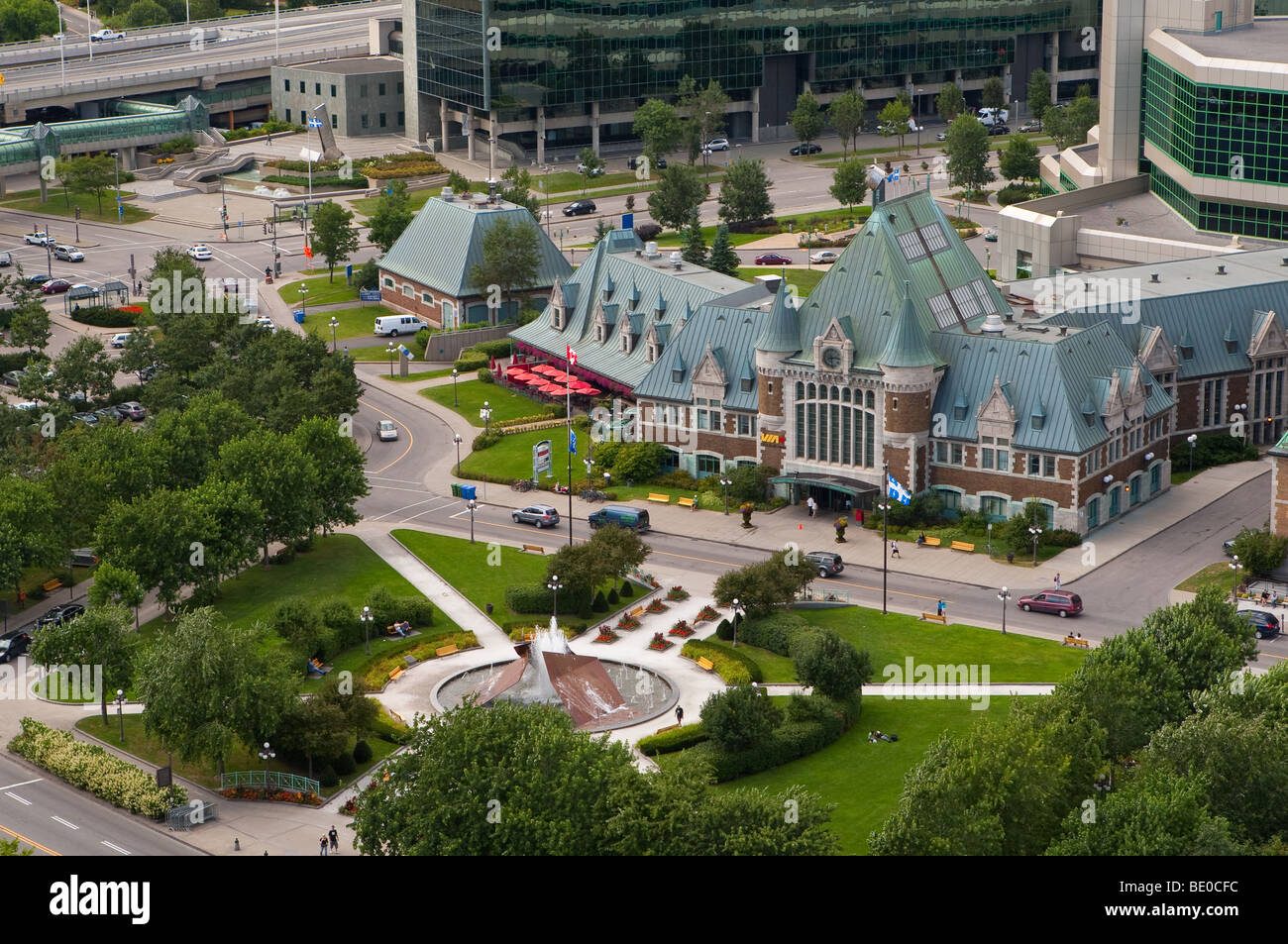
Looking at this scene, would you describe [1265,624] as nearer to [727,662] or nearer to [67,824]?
[727,662]

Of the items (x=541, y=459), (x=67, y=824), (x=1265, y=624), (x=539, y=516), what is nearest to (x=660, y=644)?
(x=539, y=516)

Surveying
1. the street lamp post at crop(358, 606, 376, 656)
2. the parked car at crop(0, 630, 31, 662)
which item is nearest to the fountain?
the street lamp post at crop(358, 606, 376, 656)

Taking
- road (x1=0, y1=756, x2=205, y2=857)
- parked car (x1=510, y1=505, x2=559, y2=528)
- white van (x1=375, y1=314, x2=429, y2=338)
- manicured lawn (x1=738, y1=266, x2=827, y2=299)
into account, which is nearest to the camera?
road (x1=0, y1=756, x2=205, y2=857)

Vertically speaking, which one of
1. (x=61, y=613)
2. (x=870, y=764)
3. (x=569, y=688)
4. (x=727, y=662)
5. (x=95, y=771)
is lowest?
(x=870, y=764)

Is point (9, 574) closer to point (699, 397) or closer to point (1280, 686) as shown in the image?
point (699, 397)

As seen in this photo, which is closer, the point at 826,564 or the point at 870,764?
the point at 870,764

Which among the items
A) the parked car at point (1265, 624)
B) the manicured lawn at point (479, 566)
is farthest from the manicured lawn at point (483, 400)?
the parked car at point (1265, 624)

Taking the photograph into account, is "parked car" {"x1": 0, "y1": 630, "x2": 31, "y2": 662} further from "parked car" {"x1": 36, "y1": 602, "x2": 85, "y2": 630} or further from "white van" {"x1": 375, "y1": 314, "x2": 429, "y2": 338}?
"white van" {"x1": 375, "y1": 314, "x2": 429, "y2": 338}

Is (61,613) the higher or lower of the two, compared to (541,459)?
lower
